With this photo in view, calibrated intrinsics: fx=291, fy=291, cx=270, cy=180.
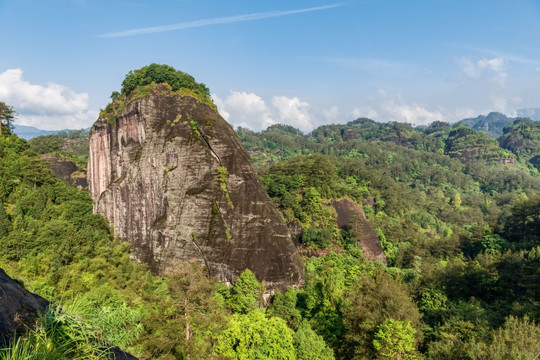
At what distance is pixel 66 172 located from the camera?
50219 millimetres

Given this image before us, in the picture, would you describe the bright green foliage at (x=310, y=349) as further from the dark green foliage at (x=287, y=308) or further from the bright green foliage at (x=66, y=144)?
the bright green foliage at (x=66, y=144)

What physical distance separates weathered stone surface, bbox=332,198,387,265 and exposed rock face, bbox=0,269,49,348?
38302 millimetres

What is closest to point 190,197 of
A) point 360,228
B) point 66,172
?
point 360,228

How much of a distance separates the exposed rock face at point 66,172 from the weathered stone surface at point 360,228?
42.1 m

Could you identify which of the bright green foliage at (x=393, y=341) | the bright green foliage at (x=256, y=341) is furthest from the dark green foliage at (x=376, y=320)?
the bright green foliage at (x=256, y=341)

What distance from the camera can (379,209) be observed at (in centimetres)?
6047

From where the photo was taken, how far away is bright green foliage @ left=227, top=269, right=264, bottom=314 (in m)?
25.2

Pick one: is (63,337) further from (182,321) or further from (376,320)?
(376,320)

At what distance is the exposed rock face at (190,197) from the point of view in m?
29.2

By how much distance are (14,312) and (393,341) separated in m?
18.0

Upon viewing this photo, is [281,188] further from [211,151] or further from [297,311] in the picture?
[297,311]

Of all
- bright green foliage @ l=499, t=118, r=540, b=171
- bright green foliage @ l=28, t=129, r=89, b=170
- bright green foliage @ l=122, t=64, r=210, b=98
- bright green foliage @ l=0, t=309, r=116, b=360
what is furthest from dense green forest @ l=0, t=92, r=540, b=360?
bright green foliage @ l=499, t=118, r=540, b=171

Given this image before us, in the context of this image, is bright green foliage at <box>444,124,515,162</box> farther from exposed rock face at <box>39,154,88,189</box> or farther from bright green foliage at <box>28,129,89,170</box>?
bright green foliage at <box>28,129,89,170</box>

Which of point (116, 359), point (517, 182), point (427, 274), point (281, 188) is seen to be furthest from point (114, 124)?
point (517, 182)
